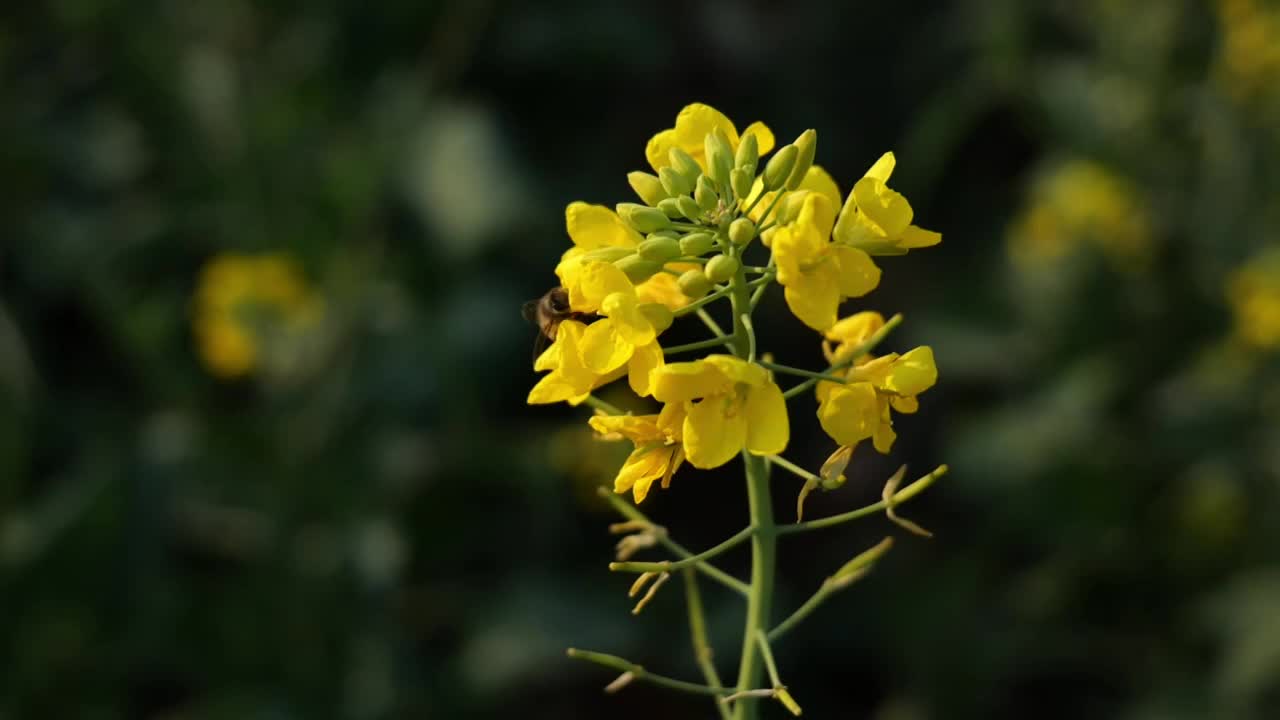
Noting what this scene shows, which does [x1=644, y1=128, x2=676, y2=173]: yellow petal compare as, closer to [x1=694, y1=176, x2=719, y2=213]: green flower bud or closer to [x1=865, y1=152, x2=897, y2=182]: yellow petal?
[x1=694, y1=176, x2=719, y2=213]: green flower bud

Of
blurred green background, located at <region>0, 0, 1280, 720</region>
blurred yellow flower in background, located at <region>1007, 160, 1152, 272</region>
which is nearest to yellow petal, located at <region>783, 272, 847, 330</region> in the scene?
blurred green background, located at <region>0, 0, 1280, 720</region>

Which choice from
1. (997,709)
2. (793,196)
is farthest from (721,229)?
(997,709)

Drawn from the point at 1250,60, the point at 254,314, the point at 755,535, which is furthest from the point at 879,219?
the point at 1250,60

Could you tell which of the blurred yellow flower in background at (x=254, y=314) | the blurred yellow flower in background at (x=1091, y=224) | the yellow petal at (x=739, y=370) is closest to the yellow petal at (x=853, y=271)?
the yellow petal at (x=739, y=370)

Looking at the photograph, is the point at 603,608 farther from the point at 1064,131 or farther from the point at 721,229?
the point at 721,229

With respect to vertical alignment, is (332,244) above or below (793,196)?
above

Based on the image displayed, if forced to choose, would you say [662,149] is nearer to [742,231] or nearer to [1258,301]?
[742,231]

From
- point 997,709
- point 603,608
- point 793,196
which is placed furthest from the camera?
point 997,709
